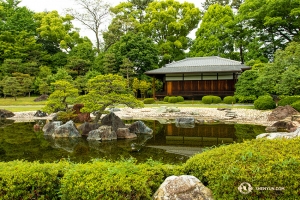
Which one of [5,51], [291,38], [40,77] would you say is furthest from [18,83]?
[291,38]

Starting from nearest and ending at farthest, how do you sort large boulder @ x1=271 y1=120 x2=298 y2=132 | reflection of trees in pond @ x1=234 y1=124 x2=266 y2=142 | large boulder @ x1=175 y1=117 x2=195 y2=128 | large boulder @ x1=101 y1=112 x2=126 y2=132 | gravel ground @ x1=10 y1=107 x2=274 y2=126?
reflection of trees in pond @ x1=234 y1=124 x2=266 y2=142, large boulder @ x1=101 y1=112 x2=126 y2=132, large boulder @ x1=271 y1=120 x2=298 y2=132, large boulder @ x1=175 y1=117 x2=195 y2=128, gravel ground @ x1=10 y1=107 x2=274 y2=126

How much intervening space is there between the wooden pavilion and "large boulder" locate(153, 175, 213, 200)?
2185 cm

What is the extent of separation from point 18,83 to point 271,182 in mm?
28070

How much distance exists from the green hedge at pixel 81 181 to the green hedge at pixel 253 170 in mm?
709

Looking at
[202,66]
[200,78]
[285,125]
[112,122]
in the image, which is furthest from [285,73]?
[202,66]

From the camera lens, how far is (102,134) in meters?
9.59

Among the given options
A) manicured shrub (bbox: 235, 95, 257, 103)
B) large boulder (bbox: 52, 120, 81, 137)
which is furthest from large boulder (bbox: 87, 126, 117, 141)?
manicured shrub (bbox: 235, 95, 257, 103)

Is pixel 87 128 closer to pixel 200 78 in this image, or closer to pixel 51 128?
pixel 51 128

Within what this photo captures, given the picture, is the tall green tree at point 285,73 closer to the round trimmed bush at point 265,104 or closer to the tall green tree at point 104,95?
the round trimmed bush at point 265,104

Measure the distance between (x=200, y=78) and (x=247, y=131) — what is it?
15813mm

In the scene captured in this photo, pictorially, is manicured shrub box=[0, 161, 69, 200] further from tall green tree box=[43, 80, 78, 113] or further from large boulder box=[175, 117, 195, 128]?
large boulder box=[175, 117, 195, 128]

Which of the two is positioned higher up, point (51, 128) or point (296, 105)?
point (296, 105)

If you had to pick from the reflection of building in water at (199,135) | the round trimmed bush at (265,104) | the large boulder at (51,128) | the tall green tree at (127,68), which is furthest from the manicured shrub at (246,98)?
the large boulder at (51,128)

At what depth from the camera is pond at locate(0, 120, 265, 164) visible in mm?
7168
